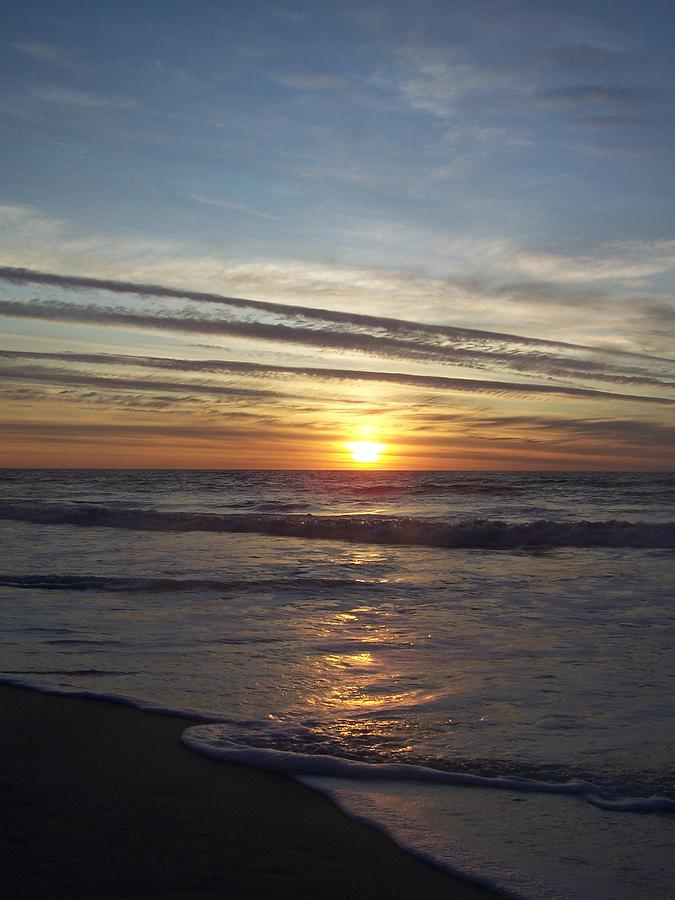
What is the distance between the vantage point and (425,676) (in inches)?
229

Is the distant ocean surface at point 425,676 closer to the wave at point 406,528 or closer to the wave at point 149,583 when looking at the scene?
the wave at point 149,583

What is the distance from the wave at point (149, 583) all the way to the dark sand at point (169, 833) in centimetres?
564

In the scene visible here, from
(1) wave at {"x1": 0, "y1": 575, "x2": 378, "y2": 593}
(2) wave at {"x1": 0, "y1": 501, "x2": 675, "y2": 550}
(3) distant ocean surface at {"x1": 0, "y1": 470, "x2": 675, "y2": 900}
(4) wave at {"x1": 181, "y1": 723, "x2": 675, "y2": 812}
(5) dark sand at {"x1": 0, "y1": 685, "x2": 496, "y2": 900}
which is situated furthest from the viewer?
(2) wave at {"x1": 0, "y1": 501, "x2": 675, "y2": 550}

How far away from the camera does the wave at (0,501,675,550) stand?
59.9 feet

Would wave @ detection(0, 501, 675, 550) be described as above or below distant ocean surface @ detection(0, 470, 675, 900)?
below

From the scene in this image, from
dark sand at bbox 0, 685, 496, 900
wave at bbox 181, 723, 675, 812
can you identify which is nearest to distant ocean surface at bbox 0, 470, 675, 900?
wave at bbox 181, 723, 675, 812

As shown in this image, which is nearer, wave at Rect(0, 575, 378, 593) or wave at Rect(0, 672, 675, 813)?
wave at Rect(0, 672, 675, 813)

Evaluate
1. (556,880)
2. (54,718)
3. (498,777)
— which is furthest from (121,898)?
(54,718)

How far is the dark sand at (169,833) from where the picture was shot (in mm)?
2779

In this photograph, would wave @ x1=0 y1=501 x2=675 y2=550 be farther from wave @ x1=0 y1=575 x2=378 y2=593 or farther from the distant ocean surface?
wave @ x1=0 y1=575 x2=378 y2=593

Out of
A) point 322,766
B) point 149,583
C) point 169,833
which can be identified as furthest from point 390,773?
point 149,583

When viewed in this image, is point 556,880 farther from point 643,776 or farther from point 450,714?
point 450,714

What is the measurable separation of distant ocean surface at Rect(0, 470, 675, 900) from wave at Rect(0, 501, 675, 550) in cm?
375

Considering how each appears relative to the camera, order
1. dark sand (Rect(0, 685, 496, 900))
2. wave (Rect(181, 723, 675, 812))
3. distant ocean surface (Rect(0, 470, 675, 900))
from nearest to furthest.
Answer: dark sand (Rect(0, 685, 496, 900))
distant ocean surface (Rect(0, 470, 675, 900))
wave (Rect(181, 723, 675, 812))
